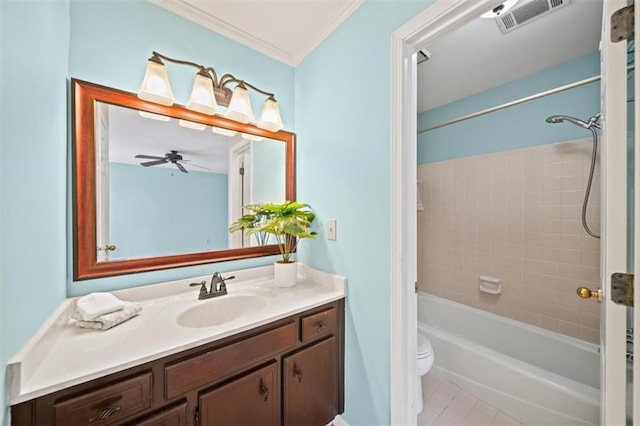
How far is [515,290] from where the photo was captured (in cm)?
196

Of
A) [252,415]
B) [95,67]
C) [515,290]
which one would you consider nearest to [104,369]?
[252,415]

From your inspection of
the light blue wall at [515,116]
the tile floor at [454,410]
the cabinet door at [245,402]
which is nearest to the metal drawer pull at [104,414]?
the cabinet door at [245,402]

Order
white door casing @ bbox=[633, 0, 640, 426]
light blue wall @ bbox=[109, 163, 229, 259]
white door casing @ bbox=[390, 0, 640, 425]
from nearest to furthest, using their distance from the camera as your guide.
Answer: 1. white door casing @ bbox=[633, 0, 640, 426]
2. white door casing @ bbox=[390, 0, 640, 425]
3. light blue wall @ bbox=[109, 163, 229, 259]

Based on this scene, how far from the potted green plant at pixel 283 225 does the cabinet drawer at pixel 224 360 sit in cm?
36

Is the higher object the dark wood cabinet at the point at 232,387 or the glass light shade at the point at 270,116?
the glass light shade at the point at 270,116

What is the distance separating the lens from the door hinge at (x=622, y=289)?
61cm

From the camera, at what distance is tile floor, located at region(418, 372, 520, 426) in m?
1.45

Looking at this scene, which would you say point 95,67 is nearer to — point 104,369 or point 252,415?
point 104,369

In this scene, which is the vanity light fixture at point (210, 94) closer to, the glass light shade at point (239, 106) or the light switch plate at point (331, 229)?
the glass light shade at point (239, 106)

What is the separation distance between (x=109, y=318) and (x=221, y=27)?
1.60 meters

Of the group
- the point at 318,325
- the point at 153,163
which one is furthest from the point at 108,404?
the point at 153,163

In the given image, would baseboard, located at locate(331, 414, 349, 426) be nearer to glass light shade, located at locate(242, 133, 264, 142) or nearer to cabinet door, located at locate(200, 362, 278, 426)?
cabinet door, located at locate(200, 362, 278, 426)

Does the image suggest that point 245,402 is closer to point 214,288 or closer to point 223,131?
point 214,288

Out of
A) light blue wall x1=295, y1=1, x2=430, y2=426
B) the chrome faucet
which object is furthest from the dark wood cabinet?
the chrome faucet
